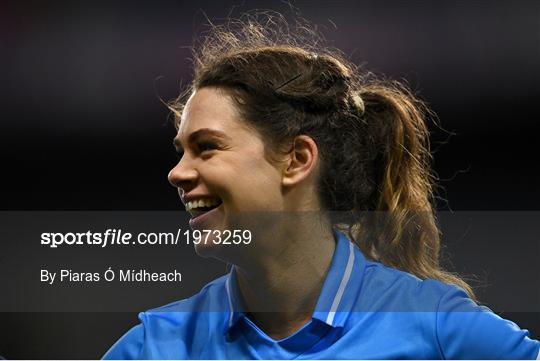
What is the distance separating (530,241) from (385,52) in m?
0.37

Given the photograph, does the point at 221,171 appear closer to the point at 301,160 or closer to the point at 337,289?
the point at 301,160

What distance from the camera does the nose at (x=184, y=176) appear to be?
103cm

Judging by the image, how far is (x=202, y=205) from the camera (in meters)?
1.03

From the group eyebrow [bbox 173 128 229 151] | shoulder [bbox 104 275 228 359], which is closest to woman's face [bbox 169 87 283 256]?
eyebrow [bbox 173 128 229 151]

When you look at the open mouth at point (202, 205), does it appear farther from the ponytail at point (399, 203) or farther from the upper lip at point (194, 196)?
the ponytail at point (399, 203)

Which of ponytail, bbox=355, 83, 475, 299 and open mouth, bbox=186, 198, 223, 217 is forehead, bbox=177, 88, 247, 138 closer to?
open mouth, bbox=186, 198, 223, 217

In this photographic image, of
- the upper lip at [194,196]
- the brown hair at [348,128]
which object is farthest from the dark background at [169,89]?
the upper lip at [194,196]

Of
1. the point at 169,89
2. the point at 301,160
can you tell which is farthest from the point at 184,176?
the point at 169,89

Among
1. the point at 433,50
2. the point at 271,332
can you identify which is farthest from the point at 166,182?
the point at 433,50

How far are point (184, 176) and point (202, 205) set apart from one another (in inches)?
1.7

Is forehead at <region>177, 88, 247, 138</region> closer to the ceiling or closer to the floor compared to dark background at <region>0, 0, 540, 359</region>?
closer to the floor

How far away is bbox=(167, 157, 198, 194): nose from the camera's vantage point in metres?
1.03

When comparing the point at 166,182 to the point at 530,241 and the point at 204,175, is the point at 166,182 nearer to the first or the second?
the point at 204,175

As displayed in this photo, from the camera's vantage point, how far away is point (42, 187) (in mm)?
1230
